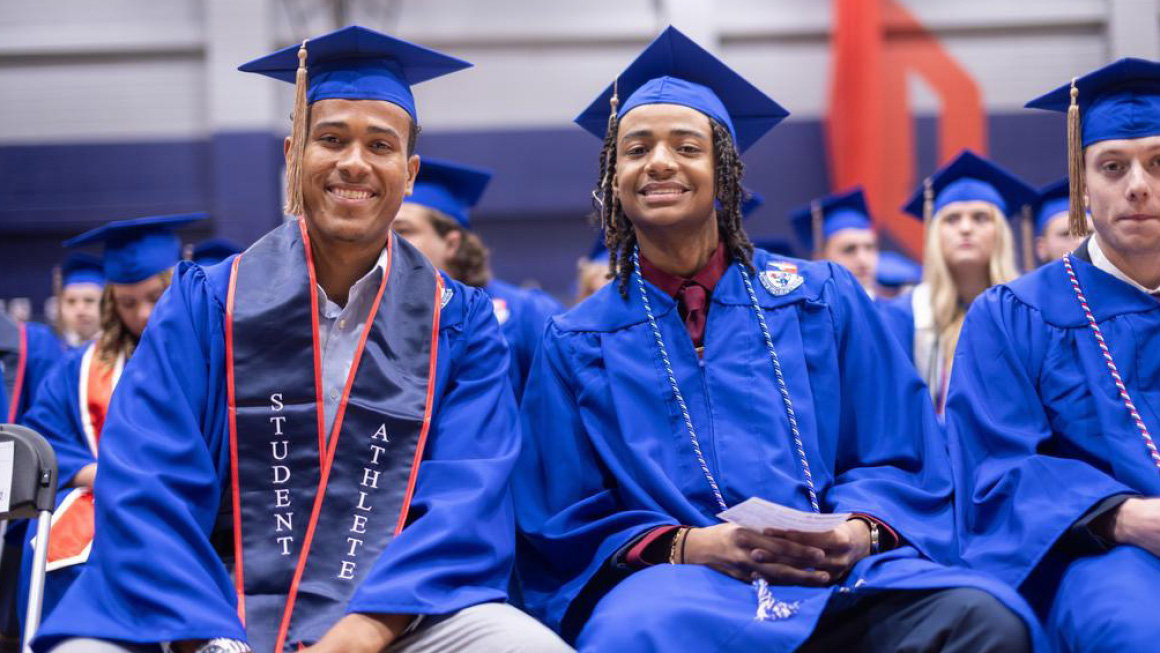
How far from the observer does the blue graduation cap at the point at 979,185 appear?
4.89 meters

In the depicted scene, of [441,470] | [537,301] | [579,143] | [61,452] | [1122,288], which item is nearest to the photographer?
[441,470]

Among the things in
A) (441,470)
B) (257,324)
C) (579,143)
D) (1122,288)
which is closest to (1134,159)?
(1122,288)

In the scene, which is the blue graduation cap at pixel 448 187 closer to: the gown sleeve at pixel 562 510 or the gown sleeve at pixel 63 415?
the gown sleeve at pixel 63 415

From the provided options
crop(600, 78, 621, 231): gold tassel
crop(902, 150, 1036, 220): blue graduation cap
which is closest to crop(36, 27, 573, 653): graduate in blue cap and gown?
crop(600, 78, 621, 231): gold tassel

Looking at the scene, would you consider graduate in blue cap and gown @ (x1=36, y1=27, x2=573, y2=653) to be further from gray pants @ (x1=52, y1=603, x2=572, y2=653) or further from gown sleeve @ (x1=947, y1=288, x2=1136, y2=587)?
gown sleeve @ (x1=947, y1=288, x2=1136, y2=587)

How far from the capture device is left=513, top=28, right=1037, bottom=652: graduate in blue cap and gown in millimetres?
2443

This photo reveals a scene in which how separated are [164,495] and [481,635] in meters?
0.71

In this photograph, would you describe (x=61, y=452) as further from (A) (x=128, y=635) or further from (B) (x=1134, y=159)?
(B) (x=1134, y=159)

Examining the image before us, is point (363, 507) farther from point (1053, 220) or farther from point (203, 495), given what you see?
point (1053, 220)

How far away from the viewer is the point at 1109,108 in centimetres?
279

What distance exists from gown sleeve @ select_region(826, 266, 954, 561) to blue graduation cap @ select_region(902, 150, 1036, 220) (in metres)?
2.21

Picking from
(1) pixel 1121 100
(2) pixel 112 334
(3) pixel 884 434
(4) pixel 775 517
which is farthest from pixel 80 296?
(1) pixel 1121 100

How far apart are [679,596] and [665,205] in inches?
40.2

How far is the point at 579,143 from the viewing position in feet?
33.7
